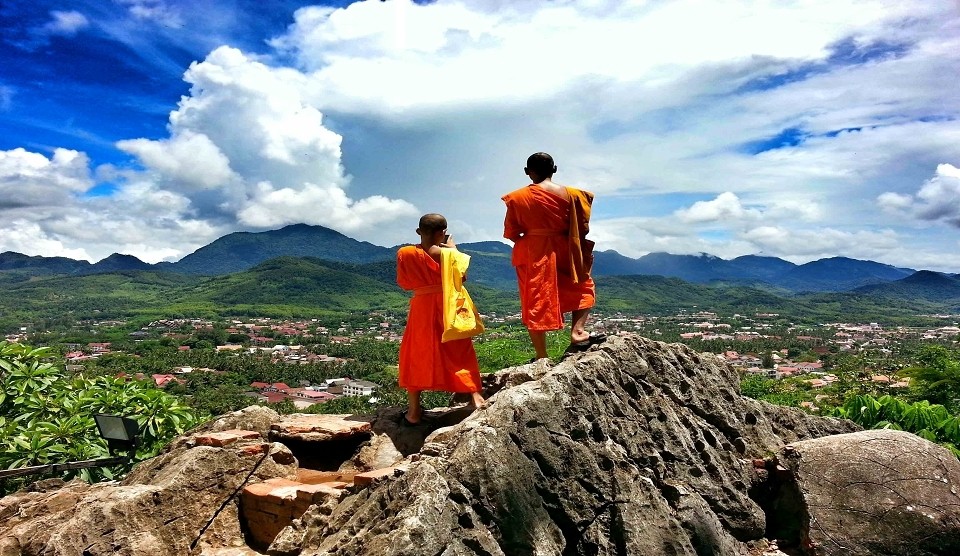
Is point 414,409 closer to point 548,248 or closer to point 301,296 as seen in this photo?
point 548,248

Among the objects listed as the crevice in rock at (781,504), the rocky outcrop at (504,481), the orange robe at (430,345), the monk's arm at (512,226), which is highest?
the monk's arm at (512,226)

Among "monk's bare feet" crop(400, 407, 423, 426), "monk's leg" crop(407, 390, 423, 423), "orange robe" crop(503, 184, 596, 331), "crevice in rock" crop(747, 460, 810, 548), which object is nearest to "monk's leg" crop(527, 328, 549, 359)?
"orange robe" crop(503, 184, 596, 331)

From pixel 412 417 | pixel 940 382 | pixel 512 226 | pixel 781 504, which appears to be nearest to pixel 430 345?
pixel 412 417

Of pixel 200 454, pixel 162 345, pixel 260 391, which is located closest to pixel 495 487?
pixel 200 454

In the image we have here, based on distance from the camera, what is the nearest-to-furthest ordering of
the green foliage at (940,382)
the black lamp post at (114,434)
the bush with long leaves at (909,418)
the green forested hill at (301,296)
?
the black lamp post at (114,434), the bush with long leaves at (909,418), the green foliage at (940,382), the green forested hill at (301,296)

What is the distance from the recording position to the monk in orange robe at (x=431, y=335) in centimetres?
805

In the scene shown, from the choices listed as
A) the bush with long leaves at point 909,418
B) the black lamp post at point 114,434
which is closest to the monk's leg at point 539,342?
the black lamp post at point 114,434

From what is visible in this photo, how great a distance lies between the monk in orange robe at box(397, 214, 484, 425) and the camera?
805cm

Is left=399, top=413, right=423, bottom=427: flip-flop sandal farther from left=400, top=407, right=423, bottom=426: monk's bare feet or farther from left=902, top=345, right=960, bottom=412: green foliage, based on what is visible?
left=902, top=345, right=960, bottom=412: green foliage

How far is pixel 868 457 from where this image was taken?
21.4 ft

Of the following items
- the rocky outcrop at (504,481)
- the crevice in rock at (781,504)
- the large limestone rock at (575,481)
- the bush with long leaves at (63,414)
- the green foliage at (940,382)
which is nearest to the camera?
the large limestone rock at (575,481)

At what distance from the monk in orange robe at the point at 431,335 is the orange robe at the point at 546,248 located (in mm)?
994

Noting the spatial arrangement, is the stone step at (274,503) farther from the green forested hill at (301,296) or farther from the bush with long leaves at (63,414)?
the green forested hill at (301,296)

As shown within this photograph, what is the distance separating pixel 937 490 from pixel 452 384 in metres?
5.62
